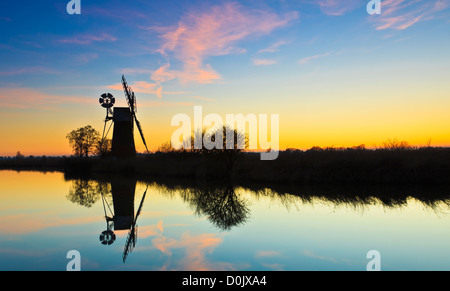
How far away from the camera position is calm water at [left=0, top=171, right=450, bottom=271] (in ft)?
24.0

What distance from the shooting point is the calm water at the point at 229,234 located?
7.32 meters

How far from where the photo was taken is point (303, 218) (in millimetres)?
12289

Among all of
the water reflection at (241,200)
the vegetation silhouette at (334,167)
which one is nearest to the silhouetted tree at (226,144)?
the vegetation silhouette at (334,167)

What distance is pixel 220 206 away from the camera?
50.1ft

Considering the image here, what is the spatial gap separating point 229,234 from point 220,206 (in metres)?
5.21

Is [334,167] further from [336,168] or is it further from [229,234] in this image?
[229,234]

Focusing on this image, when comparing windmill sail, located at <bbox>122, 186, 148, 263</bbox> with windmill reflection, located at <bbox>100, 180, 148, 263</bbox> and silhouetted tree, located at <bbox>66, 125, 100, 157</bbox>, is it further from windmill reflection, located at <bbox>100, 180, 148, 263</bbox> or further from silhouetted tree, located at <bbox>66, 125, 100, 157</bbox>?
silhouetted tree, located at <bbox>66, 125, 100, 157</bbox>

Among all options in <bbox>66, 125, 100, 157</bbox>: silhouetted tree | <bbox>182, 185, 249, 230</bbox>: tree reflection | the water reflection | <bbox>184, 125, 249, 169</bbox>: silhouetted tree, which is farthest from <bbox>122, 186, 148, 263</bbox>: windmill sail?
<bbox>66, 125, 100, 157</bbox>: silhouetted tree

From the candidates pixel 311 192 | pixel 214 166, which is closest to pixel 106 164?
pixel 214 166

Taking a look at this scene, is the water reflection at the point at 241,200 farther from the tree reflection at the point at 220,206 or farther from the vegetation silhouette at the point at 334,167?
the vegetation silhouette at the point at 334,167

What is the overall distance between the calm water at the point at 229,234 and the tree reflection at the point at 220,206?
4 cm

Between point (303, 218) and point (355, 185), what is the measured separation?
37.0ft

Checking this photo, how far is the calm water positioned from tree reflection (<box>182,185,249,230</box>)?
4 cm
